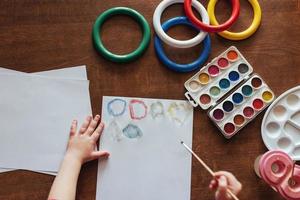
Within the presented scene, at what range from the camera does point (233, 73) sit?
883mm

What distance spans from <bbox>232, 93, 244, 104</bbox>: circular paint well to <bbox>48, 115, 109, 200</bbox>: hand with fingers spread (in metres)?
0.29

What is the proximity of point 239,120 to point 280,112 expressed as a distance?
10 centimetres

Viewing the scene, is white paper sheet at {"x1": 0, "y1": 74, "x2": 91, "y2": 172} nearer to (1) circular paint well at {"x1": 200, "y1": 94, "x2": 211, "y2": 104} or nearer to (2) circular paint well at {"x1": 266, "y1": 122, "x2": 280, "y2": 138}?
(1) circular paint well at {"x1": 200, "y1": 94, "x2": 211, "y2": 104}

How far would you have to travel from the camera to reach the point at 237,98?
0.88 meters

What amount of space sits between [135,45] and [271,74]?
12.0 inches

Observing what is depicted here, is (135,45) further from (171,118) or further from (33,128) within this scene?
(33,128)

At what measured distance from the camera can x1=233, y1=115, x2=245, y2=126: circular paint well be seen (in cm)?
87

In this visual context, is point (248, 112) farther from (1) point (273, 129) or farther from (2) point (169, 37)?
(2) point (169, 37)

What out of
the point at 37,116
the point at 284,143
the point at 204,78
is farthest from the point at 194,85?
the point at 37,116

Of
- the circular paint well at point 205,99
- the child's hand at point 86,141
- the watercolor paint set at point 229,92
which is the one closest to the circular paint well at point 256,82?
the watercolor paint set at point 229,92

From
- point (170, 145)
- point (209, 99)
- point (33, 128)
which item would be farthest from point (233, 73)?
point (33, 128)

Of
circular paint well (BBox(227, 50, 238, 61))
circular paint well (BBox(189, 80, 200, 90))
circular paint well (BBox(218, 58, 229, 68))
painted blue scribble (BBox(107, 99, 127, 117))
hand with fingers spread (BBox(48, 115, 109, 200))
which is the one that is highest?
circular paint well (BBox(227, 50, 238, 61))

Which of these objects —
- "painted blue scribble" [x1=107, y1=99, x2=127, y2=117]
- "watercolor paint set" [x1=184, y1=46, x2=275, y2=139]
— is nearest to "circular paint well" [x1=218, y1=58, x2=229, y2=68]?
"watercolor paint set" [x1=184, y1=46, x2=275, y2=139]

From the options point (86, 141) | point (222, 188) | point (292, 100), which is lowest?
point (222, 188)
